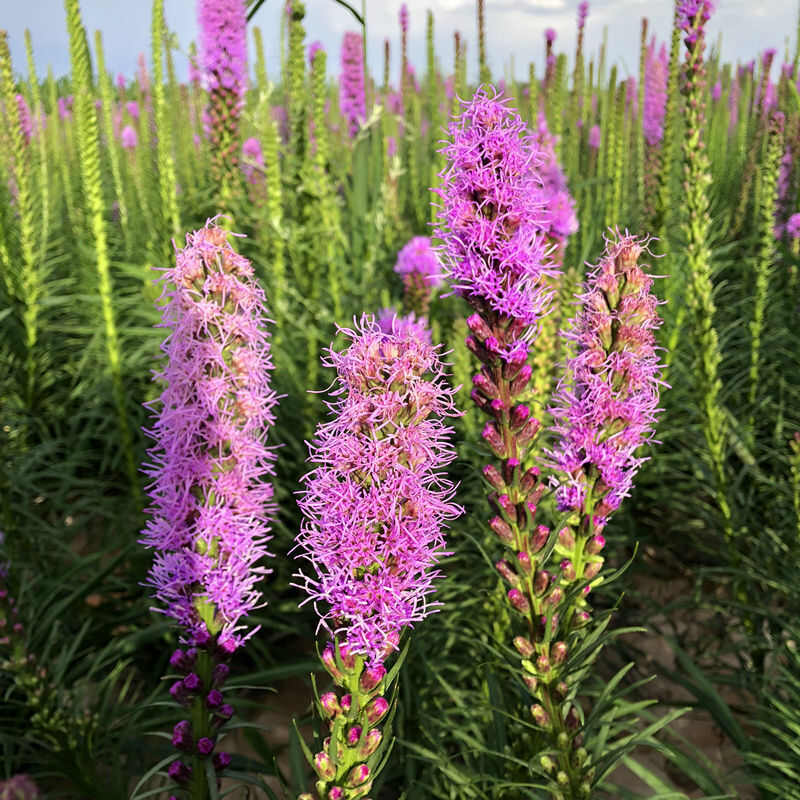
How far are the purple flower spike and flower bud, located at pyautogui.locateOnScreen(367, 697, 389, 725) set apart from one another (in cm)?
35

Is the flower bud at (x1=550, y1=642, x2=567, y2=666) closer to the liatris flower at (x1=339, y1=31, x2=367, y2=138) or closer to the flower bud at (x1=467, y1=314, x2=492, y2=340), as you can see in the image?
the flower bud at (x1=467, y1=314, x2=492, y2=340)

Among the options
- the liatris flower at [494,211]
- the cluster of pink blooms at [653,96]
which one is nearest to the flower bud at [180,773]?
the liatris flower at [494,211]

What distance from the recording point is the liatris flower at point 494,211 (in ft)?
4.15

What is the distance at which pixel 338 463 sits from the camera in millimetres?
999

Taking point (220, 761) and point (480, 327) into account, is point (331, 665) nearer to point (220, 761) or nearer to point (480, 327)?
point (220, 761)

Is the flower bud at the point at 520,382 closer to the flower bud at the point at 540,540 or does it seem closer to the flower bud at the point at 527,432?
the flower bud at the point at 527,432

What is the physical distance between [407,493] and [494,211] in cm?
61

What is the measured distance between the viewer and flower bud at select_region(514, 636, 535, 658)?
4.28 feet

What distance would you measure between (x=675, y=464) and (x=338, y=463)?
312 cm

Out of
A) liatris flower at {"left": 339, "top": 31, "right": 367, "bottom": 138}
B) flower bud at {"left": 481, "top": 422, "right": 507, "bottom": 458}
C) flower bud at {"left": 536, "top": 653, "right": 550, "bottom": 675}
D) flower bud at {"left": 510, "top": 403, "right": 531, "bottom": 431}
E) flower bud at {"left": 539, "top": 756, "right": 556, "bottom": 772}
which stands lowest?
flower bud at {"left": 539, "top": 756, "right": 556, "bottom": 772}

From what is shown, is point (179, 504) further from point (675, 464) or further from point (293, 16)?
point (675, 464)

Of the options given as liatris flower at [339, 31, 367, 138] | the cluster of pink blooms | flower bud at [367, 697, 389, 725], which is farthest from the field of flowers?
the cluster of pink blooms

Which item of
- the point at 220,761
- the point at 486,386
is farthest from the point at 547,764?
the point at 486,386

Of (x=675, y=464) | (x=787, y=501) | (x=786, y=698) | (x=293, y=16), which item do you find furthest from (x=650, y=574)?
(x=293, y=16)
